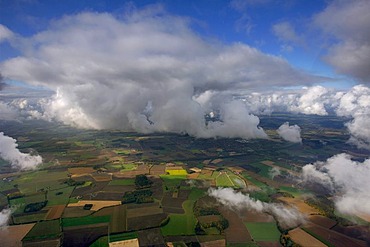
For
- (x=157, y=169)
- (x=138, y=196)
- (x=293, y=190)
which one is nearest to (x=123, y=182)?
(x=138, y=196)

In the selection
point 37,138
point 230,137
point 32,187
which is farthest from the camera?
point 230,137

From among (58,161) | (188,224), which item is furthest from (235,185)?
(58,161)

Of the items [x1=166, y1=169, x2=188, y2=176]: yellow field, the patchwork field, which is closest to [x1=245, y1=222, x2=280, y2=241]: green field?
[x1=166, y1=169, x2=188, y2=176]: yellow field

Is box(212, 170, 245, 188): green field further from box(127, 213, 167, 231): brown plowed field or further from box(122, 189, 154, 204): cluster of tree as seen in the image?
box(127, 213, 167, 231): brown plowed field

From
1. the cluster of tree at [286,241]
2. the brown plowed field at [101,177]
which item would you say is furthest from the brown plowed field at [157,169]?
the cluster of tree at [286,241]

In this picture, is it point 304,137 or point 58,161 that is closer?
point 58,161

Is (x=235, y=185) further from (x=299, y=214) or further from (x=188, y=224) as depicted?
(x=188, y=224)

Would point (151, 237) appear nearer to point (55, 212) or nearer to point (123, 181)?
point (55, 212)
